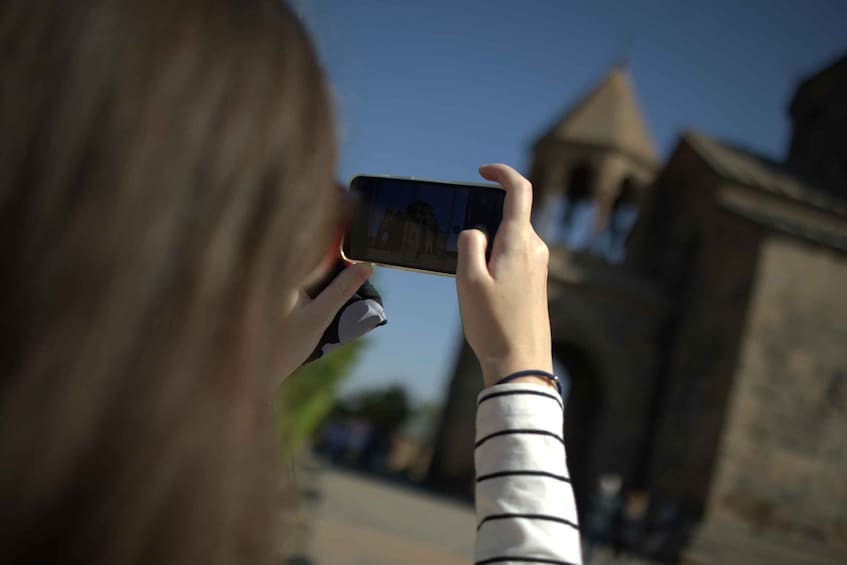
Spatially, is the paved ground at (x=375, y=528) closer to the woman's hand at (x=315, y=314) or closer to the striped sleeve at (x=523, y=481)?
the woman's hand at (x=315, y=314)

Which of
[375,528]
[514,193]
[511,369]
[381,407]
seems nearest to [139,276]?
[511,369]

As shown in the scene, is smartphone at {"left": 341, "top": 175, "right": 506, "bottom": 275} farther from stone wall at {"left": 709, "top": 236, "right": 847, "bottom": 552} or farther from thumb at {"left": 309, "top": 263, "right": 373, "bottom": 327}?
stone wall at {"left": 709, "top": 236, "right": 847, "bottom": 552}

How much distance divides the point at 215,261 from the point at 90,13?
0.29 meters

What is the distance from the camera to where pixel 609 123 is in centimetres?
2170

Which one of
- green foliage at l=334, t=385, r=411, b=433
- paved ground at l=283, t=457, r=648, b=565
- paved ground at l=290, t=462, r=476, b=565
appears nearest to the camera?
paved ground at l=283, t=457, r=648, b=565

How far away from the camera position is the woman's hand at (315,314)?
1.44 metres

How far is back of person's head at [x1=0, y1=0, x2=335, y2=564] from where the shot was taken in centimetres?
65

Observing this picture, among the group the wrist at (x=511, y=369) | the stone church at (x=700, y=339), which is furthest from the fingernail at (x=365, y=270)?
the stone church at (x=700, y=339)

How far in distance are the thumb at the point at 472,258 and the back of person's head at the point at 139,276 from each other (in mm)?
337

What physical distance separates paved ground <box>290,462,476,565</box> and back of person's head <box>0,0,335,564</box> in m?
5.34

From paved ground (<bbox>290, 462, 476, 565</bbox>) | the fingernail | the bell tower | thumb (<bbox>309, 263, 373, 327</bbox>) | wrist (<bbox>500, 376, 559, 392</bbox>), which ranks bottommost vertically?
paved ground (<bbox>290, 462, 476, 565</bbox>)

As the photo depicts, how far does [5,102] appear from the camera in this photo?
0.73 m

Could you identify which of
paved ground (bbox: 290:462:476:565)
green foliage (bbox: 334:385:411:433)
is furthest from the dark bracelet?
green foliage (bbox: 334:385:411:433)

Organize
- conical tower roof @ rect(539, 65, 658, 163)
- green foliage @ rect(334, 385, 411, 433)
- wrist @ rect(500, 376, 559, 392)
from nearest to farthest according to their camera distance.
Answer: wrist @ rect(500, 376, 559, 392)
conical tower roof @ rect(539, 65, 658, 163)
green foliage @ rect(334, 385, 411, 433)
